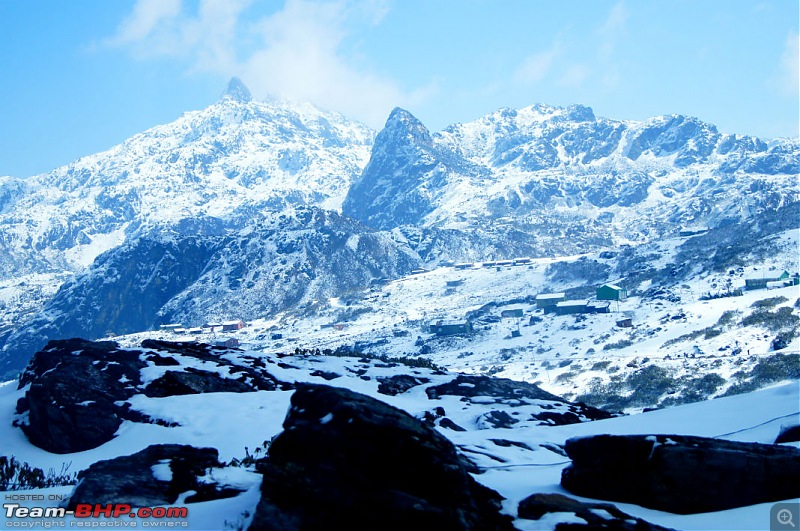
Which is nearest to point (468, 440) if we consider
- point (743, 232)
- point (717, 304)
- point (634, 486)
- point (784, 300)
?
point (634, 486)

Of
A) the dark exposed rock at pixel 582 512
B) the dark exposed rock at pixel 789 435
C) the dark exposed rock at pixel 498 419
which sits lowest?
the dark exposed rock at pixel 582 512

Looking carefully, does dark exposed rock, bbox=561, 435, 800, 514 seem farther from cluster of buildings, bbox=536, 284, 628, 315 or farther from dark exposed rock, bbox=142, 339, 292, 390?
cluster of buildings, bbox=536, 284, 628, 315

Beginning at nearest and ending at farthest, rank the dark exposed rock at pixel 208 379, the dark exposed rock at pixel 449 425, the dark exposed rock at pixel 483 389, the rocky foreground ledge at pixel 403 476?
the rocky foreground ledge at pixel 403 476 → the dark exposed rock at pixel 449 425 → the dark exposed rock at pixel 208 379 → the dark exposed rock at pixel 483 389

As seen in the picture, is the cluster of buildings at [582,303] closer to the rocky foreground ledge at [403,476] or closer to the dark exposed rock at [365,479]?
the rocky foreground ledge at [403,476]

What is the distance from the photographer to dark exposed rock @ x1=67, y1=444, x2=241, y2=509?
15375mm

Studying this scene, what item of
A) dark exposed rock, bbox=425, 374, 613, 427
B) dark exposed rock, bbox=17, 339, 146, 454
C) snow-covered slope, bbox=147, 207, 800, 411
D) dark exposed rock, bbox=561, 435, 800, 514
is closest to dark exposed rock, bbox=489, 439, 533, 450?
dark exposed rock, bbox=561, 435, 800, 514

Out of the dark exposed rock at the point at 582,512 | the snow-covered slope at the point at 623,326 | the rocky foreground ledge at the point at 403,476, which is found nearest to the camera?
the dark exposed rock at the point at 582,512

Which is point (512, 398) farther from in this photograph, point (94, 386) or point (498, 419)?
point (94, 386)

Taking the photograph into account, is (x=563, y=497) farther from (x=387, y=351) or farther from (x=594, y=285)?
(x=594, y=285)

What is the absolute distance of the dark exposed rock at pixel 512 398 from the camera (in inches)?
1454

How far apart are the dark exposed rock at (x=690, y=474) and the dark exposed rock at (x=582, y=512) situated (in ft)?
3.71

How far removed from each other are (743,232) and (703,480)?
194m

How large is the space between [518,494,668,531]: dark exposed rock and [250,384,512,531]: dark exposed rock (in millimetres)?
582

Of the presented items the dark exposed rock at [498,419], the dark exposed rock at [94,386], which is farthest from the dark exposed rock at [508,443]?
the dark exposed rock at [94,386]
